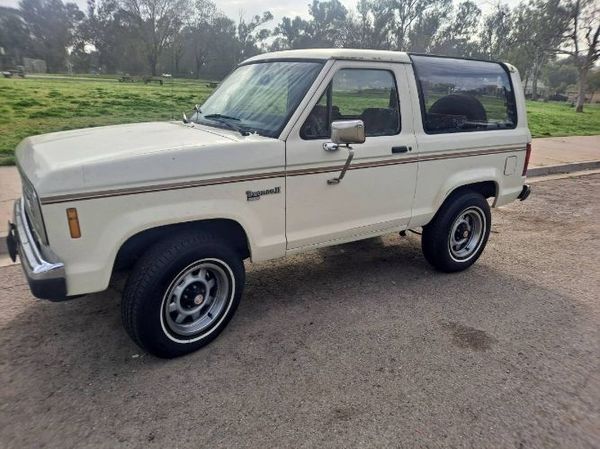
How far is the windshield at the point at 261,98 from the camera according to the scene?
3367mm

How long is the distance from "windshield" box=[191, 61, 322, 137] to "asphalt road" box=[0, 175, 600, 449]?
5.10 feet

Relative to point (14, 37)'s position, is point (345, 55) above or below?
below

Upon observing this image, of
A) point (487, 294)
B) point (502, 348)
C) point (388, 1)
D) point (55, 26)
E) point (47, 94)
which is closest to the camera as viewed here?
point (502, 348)

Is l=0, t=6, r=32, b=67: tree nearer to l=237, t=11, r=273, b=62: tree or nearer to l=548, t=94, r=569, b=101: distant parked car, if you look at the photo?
l=237, t=11, r=273, b=62: tree

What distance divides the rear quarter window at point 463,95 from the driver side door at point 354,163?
0.83 ft

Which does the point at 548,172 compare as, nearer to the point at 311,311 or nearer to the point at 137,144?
the point at 311,311

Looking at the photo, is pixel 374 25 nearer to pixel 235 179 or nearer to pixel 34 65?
pixel 34 65

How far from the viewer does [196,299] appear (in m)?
3.18

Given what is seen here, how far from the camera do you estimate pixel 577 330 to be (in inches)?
142

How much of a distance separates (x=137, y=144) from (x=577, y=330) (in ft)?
12.2

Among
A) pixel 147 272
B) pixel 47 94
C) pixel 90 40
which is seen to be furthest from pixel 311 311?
pixel 90 40

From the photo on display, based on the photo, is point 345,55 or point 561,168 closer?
point 345,55

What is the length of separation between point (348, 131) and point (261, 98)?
38.2 inches

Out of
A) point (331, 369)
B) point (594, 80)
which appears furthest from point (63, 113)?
point (594, 80)
